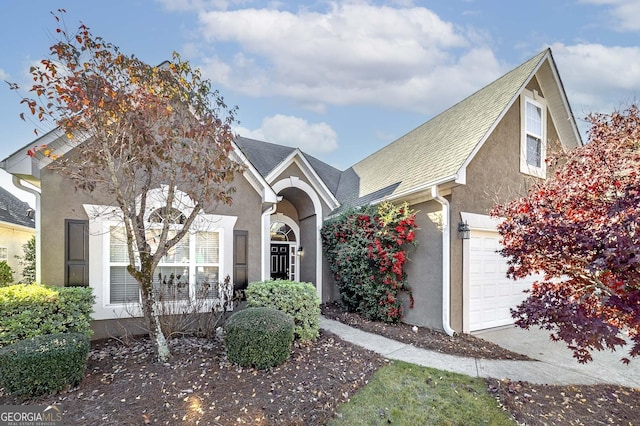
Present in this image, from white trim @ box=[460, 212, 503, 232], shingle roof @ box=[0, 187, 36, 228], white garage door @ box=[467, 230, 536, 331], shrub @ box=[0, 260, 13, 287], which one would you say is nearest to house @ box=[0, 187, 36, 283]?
shingle roof @ box=[0, 187, 36, 228]

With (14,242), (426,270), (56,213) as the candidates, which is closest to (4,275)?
(14,242)

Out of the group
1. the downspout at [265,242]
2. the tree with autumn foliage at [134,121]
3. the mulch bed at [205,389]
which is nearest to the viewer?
the mulch bed at [205,389]

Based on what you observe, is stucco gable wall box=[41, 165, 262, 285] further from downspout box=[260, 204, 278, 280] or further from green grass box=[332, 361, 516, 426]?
green grass box=[332, 361, 516, 426]

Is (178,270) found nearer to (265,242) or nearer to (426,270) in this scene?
(265,242)

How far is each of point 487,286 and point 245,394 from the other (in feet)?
23.4

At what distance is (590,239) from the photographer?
3773 mm

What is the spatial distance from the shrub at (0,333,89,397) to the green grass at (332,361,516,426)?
12.4 feet

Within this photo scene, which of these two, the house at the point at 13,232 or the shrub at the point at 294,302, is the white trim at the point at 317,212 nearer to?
the shrub at the point at 294,302

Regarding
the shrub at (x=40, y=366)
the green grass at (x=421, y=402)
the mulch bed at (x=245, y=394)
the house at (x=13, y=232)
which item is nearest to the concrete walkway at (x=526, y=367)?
the mulch bed at (x=245, y=394)

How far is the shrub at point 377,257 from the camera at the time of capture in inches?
346

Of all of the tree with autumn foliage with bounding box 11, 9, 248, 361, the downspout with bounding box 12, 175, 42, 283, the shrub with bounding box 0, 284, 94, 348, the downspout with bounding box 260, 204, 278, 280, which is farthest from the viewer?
the downspout with bounding box 260, 204, 278, 280

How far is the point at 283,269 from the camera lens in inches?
524

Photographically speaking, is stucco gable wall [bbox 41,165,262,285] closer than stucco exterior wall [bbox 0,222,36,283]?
Yes

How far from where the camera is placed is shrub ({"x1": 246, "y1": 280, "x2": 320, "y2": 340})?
7.01 meters
